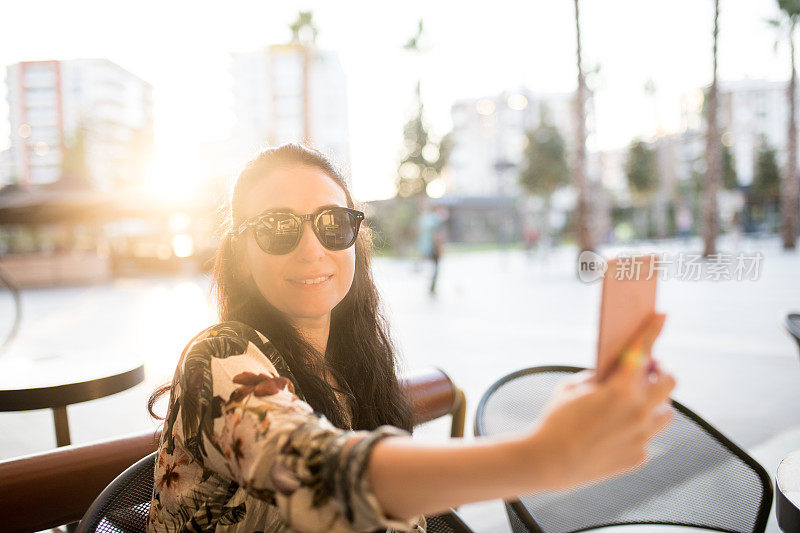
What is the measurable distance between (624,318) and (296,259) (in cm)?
75

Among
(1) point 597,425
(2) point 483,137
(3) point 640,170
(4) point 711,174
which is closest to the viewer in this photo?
(1) point 597,425

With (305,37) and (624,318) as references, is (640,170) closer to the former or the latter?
(305,37)

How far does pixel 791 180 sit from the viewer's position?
20.0m

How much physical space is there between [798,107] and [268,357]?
25.6 metres

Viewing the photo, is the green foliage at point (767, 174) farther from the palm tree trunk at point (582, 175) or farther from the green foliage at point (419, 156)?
the palm tree trunk at point (582, 175)

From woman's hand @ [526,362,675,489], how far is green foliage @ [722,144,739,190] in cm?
4035

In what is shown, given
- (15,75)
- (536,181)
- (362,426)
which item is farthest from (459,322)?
(15,75)

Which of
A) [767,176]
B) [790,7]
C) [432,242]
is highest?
[790,7]

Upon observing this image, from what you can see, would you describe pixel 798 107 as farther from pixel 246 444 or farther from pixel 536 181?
pixel 246 444

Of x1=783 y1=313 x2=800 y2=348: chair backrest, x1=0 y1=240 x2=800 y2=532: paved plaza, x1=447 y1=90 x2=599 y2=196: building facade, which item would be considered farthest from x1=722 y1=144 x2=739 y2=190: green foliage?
x1=783 y1=313 x2=800 y2=348: chair backrest

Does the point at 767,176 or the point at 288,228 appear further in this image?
the point at 767,176

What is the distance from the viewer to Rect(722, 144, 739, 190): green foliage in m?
34.6

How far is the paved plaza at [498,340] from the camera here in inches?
144

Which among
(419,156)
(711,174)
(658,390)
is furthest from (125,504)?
(419,156)
